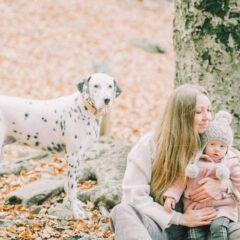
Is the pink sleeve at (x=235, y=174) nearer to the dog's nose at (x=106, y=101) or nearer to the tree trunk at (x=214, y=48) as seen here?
the dog's nose at (x=106, y=101)

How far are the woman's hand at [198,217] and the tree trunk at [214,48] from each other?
5.25 ft

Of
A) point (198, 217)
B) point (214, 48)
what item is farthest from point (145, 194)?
point (214, 48)

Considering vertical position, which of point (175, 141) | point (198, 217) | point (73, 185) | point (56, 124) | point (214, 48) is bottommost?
point (73, 185)

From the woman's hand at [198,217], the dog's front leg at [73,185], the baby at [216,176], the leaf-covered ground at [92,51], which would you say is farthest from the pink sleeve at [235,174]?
the leaf-covered ground at [92,51]

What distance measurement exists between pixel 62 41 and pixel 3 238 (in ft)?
37.3

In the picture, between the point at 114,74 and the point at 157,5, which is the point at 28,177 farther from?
the point at 157,5

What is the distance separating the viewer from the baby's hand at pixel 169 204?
439 cm

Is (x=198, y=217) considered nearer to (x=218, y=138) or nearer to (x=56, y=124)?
(x=218, y=138)

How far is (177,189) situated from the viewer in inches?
176

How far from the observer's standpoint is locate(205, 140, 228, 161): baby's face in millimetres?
4341

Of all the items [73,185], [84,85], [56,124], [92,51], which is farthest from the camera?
[92,51]

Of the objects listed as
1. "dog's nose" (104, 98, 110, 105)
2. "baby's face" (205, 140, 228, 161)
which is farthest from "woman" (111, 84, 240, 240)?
"dog's nose" (104, 98, 110, 105)

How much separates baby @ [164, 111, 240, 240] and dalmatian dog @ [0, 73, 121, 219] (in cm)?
131

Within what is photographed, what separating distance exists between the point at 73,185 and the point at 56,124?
0.62 meters
